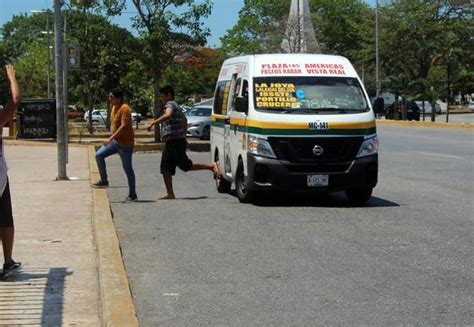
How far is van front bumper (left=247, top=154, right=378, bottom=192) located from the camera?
12805 millimetres

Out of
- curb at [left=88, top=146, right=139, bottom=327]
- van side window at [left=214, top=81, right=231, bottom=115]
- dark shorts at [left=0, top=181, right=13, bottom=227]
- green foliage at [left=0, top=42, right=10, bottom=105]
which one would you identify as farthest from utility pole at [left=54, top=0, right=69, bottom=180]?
green foliage at [left=0, top=42, right=10, bottom=105]

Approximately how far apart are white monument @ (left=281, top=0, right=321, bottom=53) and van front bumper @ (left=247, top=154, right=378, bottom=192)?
54257mm

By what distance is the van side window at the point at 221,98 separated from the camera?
49.8 feet

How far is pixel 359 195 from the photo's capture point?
13406 millimetres

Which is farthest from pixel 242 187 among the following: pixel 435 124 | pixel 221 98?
pixel 435 124

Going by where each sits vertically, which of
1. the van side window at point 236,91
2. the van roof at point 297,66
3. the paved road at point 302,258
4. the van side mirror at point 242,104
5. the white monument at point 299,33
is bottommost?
the paved road at point 302,258

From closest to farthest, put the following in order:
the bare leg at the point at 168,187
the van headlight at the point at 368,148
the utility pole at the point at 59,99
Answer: the van headlight at the point at 368,148 < the bare leg at the point at 168,187 < the utility pole at the point at 59,99

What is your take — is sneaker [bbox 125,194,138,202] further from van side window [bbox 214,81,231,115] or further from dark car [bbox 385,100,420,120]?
dark car [bbox 385,100,420,120]

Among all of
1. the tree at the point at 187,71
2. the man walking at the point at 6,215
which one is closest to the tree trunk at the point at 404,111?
the tree at the point at 187,71

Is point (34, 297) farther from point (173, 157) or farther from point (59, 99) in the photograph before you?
point (59, 99)

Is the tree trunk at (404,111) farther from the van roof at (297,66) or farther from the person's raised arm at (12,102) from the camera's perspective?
the person's raised arm at (12,102)

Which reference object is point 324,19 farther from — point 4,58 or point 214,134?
point 214,134

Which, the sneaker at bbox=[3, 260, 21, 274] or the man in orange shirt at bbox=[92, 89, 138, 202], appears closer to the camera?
the sneaker at bbox=[3, 260, 21, 274]

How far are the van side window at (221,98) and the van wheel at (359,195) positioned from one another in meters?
2.80
